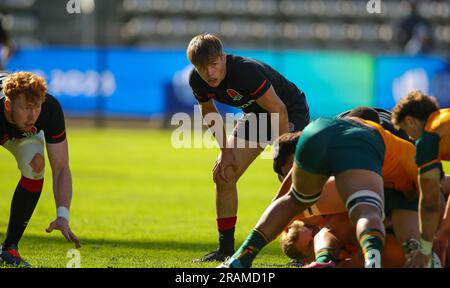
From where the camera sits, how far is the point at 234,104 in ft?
27.1

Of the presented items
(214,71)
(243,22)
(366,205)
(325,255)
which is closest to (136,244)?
(214,71)

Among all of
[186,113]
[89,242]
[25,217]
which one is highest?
[25,217]

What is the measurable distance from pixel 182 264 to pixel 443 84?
54.7 ft

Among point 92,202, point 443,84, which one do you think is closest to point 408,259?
point 92,202

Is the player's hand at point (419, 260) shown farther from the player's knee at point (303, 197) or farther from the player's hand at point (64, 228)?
the player's hand at point (64, 228)

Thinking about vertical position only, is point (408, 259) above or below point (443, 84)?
above

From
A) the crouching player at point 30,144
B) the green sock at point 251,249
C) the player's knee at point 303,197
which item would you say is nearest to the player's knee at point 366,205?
the player's knee at point 303,197

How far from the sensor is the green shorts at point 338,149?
5.85m

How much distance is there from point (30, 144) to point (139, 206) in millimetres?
4322

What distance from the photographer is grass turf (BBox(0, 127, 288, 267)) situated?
789 cm

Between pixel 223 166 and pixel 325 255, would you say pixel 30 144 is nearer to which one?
pixel 223 166
